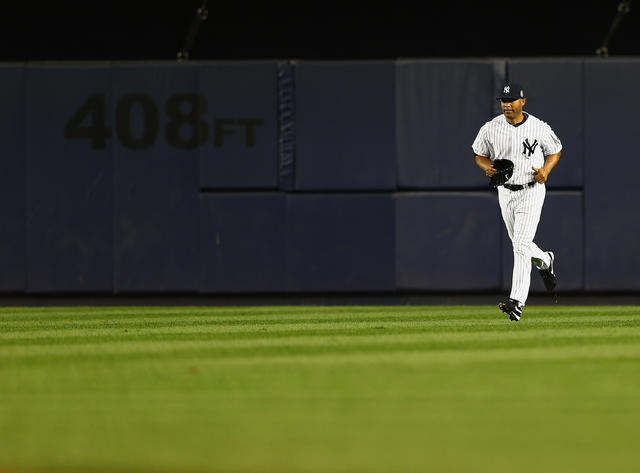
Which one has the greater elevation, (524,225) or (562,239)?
(524,225)

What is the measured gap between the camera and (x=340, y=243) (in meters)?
12.2

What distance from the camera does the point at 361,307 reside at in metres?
11.3

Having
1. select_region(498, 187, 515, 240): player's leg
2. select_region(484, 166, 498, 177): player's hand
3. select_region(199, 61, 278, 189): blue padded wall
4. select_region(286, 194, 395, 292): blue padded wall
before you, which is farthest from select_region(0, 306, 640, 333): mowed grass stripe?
select_region(199, 61, 278, 189): blue padded wall

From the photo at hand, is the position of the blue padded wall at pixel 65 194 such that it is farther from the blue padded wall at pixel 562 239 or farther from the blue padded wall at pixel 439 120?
the blue padded wall at pixel 562 239

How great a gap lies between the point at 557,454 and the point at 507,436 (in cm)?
36

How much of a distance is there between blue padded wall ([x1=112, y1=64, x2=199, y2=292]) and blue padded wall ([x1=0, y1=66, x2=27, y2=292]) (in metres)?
0.98

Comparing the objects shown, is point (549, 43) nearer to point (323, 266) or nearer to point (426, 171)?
point (426, 171)

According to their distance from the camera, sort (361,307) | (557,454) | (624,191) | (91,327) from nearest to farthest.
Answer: (557,454) → (91,327) → (361,307) → (624,191)

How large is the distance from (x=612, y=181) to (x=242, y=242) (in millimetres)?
3895

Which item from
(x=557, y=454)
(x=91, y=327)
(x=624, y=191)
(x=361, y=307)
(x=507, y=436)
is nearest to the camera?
(x=557, y=454)

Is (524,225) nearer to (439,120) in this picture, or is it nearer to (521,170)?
(521,170)

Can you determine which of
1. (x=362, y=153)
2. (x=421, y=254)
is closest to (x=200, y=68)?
(x=362, y=153)

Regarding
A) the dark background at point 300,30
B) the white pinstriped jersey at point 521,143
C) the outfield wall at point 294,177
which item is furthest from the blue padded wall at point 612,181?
the white pinstriped jersey at point 521,143

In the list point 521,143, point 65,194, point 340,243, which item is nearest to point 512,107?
point 521,143
